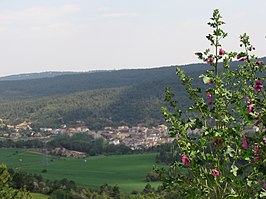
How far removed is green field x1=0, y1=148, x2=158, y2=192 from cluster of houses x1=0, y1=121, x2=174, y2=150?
19.3 m

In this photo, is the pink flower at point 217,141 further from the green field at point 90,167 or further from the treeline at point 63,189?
→ the green field at point 90,167

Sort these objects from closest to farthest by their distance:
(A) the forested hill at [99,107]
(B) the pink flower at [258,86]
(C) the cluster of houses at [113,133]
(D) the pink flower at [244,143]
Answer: (D) the pink flower at [244,143]
(B) the pink flower at [258,86]
(C) the cluster of houses at [113,133]
(A) the forested hill at [99,107]

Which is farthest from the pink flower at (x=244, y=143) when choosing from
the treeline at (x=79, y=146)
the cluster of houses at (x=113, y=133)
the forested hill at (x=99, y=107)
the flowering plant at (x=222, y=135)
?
the forested hill at (x=99, y=107)

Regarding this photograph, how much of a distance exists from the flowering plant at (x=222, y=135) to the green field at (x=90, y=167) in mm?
39676

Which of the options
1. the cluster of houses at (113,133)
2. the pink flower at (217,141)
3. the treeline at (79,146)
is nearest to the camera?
the pink flower at (217,141)

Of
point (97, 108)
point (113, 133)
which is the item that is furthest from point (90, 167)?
point (97, 108)

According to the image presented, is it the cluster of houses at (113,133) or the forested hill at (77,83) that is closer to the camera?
the cluster of houses at (113,133)

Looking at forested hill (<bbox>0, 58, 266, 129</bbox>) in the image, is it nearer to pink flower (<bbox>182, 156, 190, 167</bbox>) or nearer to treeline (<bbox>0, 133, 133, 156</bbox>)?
treeline (<bbox>0, 133, 133, 156</bbox>)

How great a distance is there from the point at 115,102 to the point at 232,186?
121968mm

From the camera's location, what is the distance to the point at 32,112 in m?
125

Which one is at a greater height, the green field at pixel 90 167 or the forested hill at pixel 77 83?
the forested hill at pixel 77 83

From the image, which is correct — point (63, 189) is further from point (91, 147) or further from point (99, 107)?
point (99, 107)

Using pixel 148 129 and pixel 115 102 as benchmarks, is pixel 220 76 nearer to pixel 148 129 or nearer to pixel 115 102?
pixel 148 129

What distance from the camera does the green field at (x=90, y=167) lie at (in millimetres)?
49219
